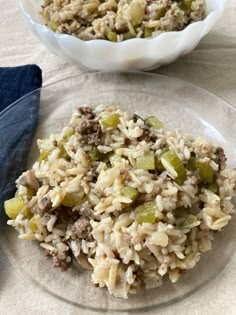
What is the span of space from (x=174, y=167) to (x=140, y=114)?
30 cm

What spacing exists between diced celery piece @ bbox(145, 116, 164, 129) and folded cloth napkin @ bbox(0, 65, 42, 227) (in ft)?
0.97

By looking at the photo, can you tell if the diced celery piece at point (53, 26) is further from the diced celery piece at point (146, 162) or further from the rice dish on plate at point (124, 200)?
the diced celery piece at point (146, 162)

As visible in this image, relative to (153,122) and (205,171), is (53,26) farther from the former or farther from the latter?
(205,171)

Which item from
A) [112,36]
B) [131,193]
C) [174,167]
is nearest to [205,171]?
[174,167]

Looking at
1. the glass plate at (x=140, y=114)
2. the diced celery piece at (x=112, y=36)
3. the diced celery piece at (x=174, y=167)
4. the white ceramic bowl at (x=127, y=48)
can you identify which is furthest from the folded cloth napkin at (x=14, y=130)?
the diced celery piece at (x=174, y=167)

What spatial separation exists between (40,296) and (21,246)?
138mm

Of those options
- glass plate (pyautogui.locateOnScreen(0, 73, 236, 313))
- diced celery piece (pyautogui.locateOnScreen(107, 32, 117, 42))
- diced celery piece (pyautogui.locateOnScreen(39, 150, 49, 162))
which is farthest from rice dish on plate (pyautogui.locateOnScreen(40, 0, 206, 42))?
diced celery piece (pyautogui.locateOnScreen(39, 150, 49, 162))

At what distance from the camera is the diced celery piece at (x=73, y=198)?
1200 millimetres

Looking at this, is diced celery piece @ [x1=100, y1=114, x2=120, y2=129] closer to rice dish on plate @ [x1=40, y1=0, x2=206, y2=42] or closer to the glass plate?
the glass plate

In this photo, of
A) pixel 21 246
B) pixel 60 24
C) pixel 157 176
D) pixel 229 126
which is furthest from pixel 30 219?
pixel 60 24

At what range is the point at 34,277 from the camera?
1157 mm

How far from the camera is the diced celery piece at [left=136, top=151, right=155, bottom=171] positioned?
1208mm

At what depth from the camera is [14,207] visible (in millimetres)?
1249

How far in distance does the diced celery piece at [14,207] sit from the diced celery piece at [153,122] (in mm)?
347
